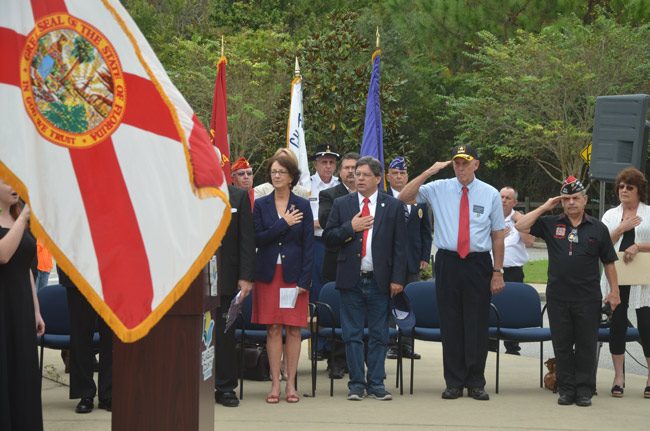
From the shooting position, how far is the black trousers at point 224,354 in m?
9.78

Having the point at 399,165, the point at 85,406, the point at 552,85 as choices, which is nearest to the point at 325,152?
the point at 399,165

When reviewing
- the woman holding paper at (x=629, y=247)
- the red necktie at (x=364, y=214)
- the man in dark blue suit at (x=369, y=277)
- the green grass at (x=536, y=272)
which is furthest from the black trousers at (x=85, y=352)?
the green grass at (x=536, y=272)

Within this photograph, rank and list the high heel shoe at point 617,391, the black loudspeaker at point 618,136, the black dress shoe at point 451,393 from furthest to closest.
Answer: the black loudspeaker at point 618,136, the high heel shoe at point 617,391, the black dress shoe at point 451,393

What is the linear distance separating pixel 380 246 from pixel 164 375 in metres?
4.77

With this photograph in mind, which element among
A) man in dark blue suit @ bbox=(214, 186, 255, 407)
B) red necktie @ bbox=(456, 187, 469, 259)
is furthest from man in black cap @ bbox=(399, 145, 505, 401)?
man in dark blue suit @ bbox=(214, 186, 255, 407)

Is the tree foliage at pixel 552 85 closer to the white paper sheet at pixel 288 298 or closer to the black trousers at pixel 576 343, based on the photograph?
the black trousers at pixel 576 343

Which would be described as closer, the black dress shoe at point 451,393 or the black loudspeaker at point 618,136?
the black dress shoe at point 451,393

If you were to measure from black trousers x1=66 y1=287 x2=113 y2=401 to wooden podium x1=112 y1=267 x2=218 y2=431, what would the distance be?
358 cm

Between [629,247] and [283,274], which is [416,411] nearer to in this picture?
[283,274]

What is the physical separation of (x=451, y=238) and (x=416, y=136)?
4506 centimetres

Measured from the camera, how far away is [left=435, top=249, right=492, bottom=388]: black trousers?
10500 millimetres

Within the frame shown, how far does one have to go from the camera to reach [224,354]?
990cm

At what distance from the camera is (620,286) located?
10758 mm

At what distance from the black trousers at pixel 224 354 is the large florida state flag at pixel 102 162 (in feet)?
15.2
